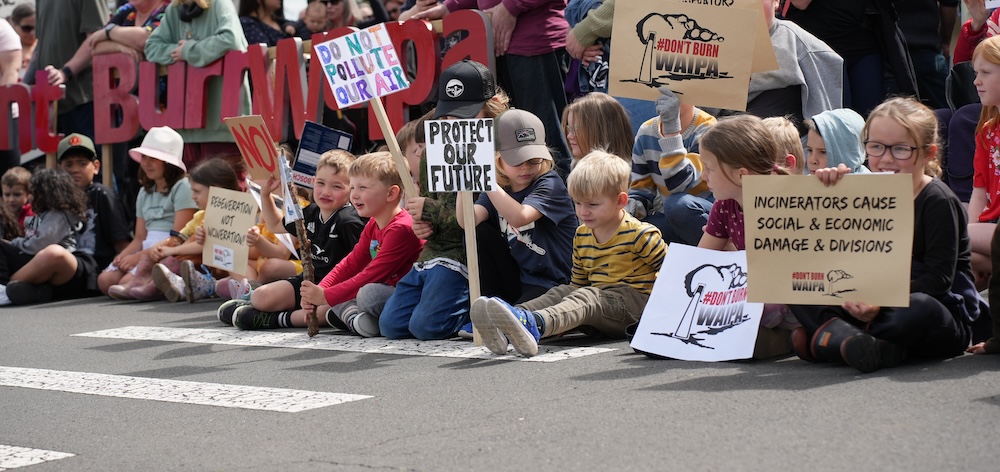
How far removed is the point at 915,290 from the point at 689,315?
98 cm

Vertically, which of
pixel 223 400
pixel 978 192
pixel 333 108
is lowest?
pixel 223 400

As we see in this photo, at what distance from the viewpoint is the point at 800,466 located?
10.3 feet

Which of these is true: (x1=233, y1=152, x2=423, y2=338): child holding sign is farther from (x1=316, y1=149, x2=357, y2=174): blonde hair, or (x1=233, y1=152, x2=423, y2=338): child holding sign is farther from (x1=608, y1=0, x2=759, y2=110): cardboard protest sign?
(x1=608, y1=0, x2=759, y2=110): cardboard protest sign

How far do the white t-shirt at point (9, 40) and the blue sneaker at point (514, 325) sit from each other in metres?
8.81

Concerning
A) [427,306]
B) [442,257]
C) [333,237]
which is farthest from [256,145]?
[427,306]

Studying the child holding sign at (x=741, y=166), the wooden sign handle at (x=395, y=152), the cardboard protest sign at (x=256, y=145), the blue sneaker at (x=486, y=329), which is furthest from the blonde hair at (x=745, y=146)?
the cardboard protest sign at (x=256, y=145)

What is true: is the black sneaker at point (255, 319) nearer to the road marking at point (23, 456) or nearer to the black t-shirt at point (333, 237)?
the black t-shirt at point (333, 237)

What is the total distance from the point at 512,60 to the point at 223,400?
4.06m

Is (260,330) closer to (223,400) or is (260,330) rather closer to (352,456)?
(223,400)

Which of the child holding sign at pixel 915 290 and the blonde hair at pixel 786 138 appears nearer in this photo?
the child holding sign at pixel 915 290

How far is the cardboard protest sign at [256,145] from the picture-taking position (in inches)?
274

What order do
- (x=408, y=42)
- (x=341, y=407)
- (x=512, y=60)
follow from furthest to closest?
(x=408, y=42) < (x=512, y=60) < (x=341, y=407)

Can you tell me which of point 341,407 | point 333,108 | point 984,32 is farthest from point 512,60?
point 341,407

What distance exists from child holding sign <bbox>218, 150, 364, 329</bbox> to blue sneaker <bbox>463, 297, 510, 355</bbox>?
2.04 metres
